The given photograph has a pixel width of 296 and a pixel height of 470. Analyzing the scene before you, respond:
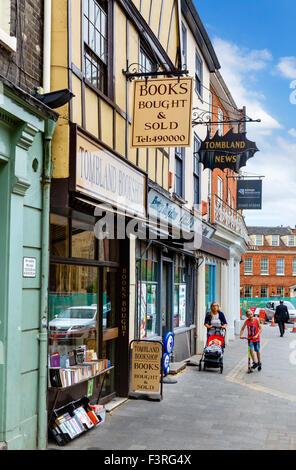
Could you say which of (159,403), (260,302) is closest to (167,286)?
(159,403)

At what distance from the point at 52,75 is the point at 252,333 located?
29.6ft

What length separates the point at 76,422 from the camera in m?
7.00

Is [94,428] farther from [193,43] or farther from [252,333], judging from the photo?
[193,43]

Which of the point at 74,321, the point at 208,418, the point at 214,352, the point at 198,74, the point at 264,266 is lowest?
the point at 208,418

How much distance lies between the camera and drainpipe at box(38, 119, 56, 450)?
634 centimetres

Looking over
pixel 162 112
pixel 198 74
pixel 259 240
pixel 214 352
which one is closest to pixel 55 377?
pixel 162 112

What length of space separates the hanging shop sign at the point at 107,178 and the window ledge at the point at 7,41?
1.29 m

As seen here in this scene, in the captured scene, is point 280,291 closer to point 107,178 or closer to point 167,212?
point 167,212

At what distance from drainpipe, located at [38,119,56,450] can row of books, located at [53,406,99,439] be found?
38cm

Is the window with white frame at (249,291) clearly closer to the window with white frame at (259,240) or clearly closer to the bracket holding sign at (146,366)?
the window with white frame at (259,240)

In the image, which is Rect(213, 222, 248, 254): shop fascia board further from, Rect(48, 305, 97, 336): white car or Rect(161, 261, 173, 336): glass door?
Rect(48, 305, 97, 336): white car

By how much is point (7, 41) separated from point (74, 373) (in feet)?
13.9

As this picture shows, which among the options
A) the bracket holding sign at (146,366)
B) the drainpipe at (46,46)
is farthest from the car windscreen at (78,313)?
the drainpipe at (46,46)

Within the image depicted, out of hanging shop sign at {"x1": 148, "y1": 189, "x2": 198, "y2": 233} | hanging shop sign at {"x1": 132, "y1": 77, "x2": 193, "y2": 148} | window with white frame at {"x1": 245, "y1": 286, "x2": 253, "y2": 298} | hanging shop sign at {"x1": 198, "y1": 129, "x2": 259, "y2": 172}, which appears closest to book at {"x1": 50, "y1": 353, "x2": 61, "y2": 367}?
hanging shop sign at {"x1": 132, "y1": 77, "x2": 193, "y2": 148}
